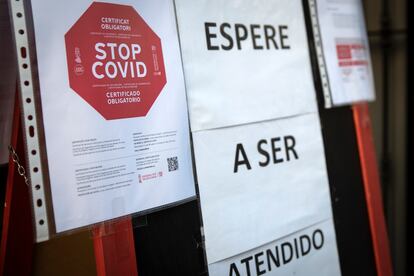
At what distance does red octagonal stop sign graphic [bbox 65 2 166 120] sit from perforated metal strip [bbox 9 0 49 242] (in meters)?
0.08

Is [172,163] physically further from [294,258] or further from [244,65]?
[294,258]

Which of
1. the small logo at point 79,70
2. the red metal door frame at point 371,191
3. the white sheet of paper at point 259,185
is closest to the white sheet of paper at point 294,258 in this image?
the white sheet of paper at point 259,185

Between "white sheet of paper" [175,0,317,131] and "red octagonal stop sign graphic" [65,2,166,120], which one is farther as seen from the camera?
"white sheet of paper" [175,0,317,131]

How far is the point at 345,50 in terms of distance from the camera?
133cm

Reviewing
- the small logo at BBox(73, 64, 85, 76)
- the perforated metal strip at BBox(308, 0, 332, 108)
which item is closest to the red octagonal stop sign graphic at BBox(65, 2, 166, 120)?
the small logo at BBox(73, 64, 85, 76)

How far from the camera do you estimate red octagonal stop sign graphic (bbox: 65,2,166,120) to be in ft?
2.44

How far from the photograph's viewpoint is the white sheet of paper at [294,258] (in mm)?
985

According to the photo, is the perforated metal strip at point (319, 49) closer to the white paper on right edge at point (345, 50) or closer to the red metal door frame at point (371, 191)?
the white paper on right edge at point (345, 50)

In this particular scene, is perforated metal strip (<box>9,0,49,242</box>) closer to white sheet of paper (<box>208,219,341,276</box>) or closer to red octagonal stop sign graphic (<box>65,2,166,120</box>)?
red octagonal stop sign graphic (<box>65,2,166,120</box>)

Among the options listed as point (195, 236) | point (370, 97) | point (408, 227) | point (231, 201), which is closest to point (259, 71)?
point (231, 201)

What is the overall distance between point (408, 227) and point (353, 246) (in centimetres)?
93

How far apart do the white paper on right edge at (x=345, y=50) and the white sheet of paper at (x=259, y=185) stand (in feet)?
0.66

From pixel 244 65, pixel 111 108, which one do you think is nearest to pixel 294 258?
pixel 244 65

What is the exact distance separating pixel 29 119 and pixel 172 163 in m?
0.32
